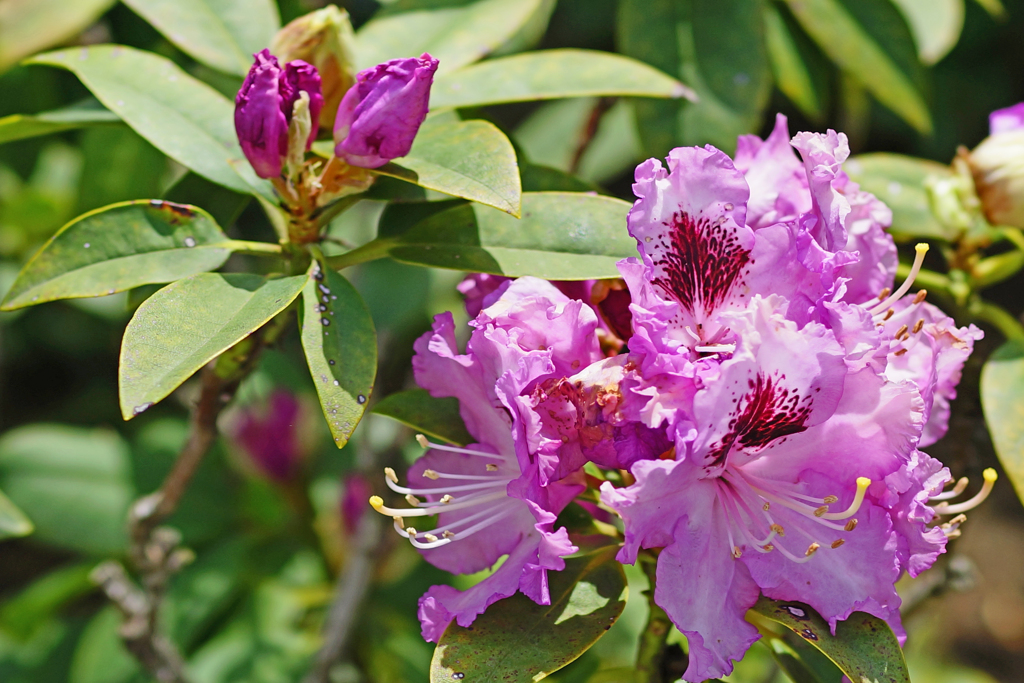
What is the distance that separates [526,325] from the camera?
2.52 feet

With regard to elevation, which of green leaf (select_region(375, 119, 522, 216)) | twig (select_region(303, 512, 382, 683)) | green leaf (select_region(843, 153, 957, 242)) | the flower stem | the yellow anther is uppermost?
green leaf (select_region(375, 119, 522, 216))

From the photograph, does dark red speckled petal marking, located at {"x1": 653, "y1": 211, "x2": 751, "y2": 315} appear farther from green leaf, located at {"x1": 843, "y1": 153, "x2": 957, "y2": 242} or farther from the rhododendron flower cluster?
green leaf, located at {"x1": 843, "y1": 153, "x2": 957, "y2": 242}

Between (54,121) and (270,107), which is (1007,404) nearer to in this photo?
(270,107)

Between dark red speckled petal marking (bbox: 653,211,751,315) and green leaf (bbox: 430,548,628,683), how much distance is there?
28 centimetres

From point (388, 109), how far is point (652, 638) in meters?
0.59

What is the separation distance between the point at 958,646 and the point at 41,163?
2.90 metres

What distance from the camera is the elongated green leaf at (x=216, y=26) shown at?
112 centimetres

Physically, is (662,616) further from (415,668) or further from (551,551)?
(415,668)

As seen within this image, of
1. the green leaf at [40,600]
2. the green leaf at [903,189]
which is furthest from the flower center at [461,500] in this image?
the green leaf at [40,600]

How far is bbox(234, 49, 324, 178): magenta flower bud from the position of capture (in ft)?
2.69

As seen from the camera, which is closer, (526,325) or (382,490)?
(526,325)

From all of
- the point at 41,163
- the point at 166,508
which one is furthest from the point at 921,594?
the point at 41,163

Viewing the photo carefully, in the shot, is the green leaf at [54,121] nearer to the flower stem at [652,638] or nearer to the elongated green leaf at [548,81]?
the elongated green leaf at [548,81]

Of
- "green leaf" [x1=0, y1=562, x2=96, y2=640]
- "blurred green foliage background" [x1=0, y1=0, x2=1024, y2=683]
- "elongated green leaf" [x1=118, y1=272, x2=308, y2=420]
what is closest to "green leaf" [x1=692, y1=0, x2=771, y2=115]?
"blurred green foliage background" [x1=0, y1=0, x2=1024, y2=683]
